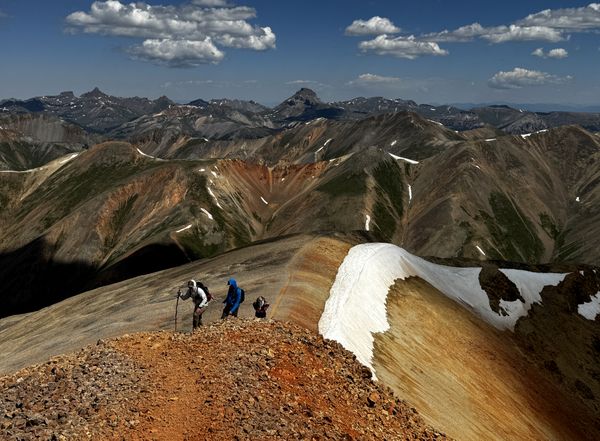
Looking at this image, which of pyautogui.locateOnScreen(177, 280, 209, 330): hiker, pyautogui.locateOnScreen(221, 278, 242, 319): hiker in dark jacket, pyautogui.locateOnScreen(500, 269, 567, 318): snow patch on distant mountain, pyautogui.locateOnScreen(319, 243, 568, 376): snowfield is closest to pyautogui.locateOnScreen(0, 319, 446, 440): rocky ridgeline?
pyautogui.locateOnScreen(177, 280, 209, 330): hiker

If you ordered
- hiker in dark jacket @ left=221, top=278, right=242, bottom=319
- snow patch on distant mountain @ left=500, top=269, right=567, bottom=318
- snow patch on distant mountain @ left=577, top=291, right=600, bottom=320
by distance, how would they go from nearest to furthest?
hiker in dark jacket @ left=221, top=278, right=242, bottom=319 < snow patch on distant mountain @ left=500, top=269, right=567, bottom=318 < snow patch on distant mountain @ left=577, top=291, right=600, bottom=320

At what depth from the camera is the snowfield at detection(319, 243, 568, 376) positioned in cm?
4050

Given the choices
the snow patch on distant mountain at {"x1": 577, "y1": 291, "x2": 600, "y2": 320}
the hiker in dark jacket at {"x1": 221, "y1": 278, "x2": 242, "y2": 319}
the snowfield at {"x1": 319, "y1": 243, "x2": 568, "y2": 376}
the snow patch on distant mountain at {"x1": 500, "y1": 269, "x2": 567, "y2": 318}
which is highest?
the hiker in dark jacket at {"x1": 221, "y1": 278, "x2": 242, "y2": 319}

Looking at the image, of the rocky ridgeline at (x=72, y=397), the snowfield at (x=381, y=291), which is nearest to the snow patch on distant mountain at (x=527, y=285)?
the snowfield at (x=381, y=291)

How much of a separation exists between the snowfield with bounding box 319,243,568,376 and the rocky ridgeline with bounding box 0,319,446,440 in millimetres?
10320

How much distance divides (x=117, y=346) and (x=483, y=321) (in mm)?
54478

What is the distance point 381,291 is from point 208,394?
120ft

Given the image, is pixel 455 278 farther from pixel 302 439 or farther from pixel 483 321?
pixel 302 439

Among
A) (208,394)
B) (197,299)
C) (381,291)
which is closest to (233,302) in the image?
(197,299)

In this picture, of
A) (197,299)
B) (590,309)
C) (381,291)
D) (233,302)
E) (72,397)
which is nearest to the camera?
(72,397)

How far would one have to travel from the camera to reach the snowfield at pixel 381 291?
40.5 meters

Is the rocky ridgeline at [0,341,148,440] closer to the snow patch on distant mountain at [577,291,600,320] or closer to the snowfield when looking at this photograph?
the snowfield

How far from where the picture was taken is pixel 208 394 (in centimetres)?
2211

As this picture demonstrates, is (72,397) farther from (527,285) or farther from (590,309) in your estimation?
(590,309)
